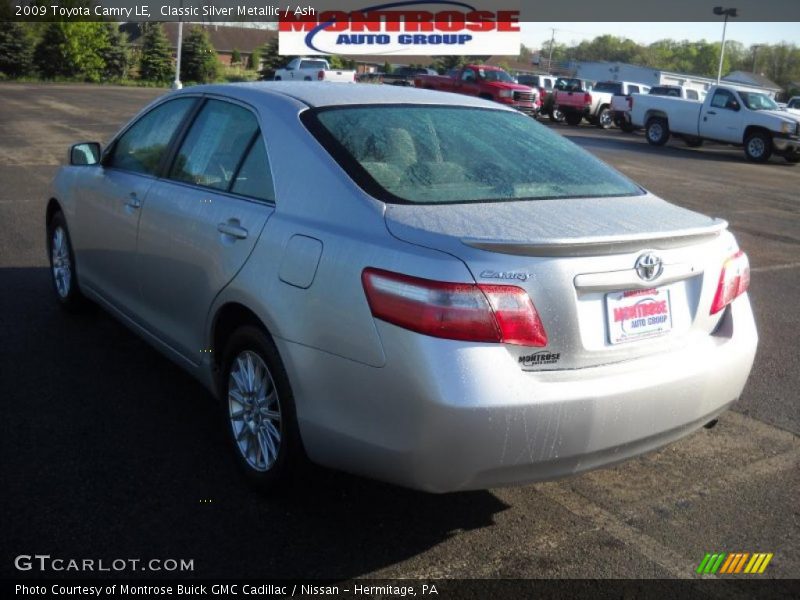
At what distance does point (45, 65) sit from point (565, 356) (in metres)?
56.1

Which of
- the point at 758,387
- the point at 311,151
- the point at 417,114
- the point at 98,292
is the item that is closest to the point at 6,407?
the point at 98,292

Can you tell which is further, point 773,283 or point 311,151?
point 773,283

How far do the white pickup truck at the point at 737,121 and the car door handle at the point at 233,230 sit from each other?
2268cm

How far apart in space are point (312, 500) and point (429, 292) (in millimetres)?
1232

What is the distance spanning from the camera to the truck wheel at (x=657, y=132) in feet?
90.0

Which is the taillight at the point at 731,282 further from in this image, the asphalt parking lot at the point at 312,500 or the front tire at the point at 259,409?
the front tire at the point at 259,409

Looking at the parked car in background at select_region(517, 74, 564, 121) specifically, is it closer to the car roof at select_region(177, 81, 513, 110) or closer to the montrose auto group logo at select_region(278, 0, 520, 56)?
the montrose auto group logo at select_region(278, 0, 520, 56)

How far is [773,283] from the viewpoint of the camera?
831 centimetres

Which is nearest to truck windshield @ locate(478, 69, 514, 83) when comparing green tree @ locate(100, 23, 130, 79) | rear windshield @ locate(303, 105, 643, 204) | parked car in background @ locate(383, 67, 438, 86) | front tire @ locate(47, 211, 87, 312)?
parked car in background @ locate(383, 67, 438, 86)

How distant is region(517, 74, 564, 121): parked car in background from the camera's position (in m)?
37.2

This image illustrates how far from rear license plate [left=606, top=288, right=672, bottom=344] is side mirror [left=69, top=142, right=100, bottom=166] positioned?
358cm

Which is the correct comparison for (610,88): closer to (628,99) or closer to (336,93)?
(628,99)

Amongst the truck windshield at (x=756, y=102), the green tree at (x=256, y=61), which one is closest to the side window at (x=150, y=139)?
the truck windshield at (x=756, y=102)

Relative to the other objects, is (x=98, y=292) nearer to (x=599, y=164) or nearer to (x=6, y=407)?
(x=6, y=407)
